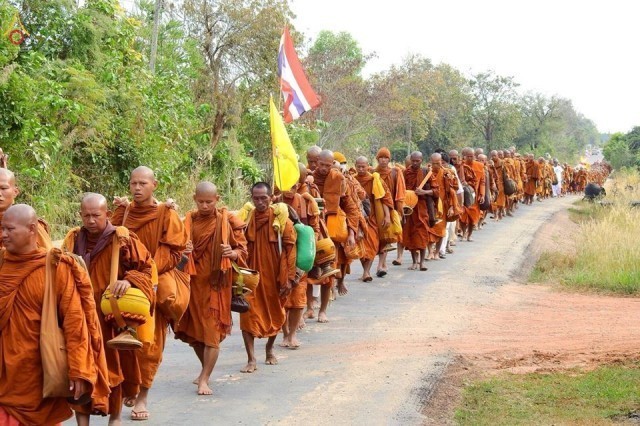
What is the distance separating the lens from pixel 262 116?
23.1 m

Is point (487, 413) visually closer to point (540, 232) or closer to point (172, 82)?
point (172, 82)

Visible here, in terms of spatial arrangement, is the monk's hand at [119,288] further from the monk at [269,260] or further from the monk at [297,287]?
the monk at [297,287]

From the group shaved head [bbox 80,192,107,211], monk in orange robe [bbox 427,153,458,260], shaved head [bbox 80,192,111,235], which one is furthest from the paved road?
monk in orange robe [bbox 427,153,458,260]

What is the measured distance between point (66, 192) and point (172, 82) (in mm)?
4448

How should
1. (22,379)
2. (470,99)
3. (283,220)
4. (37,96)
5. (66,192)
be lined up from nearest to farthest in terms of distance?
(22,379), (283,220), (37,96), (66,192), (470,99)

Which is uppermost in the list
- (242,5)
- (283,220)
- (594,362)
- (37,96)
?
(242,5)

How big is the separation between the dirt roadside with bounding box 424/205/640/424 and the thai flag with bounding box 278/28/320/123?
3.32m

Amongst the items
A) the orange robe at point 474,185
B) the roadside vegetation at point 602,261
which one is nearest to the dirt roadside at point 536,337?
the roadside vegetation at point 602,261

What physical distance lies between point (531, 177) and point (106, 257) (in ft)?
97.5

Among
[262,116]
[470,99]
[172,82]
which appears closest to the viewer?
[172,82]

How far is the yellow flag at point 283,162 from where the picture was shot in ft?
31.2

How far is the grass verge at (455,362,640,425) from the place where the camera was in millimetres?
7496

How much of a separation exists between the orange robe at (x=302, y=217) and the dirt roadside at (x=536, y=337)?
160cm

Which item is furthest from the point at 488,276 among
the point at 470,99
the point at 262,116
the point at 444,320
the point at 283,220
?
the point at 470,99
